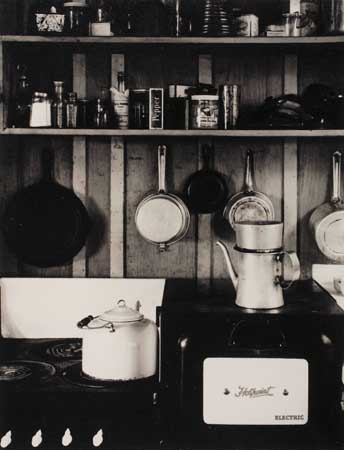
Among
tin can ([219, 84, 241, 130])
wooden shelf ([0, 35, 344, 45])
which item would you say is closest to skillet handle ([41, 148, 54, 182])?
wooden shelf ([0, 35, 344, 45])

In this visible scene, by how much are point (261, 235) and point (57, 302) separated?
37.6 inches

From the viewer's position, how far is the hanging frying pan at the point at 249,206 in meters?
2.61

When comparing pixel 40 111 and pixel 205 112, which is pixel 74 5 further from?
pixel 205 112

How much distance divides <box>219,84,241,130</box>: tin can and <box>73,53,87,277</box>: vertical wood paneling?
0.55m

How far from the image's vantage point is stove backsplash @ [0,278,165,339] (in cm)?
Result: 268

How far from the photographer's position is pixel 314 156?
2.66m

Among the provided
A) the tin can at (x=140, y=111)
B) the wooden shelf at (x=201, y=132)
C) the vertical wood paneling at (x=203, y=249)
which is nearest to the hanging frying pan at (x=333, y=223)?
the wooden shelf at (x=201, y=132)

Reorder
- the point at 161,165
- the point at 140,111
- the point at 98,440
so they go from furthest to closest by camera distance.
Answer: the point at 161,165, the point at 140,111, the point at 98,440

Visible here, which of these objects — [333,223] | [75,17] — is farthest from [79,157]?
[333,223]

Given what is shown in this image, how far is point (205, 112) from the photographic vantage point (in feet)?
7.98

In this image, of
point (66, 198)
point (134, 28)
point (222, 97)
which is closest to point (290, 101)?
point (222, 97)

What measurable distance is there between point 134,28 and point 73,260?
3.00ft

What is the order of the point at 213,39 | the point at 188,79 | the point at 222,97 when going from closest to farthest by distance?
1. the point at 213,39
2. the point at 222,97
3. the point at 188,79

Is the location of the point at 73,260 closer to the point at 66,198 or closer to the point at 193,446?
the point at 66,198
